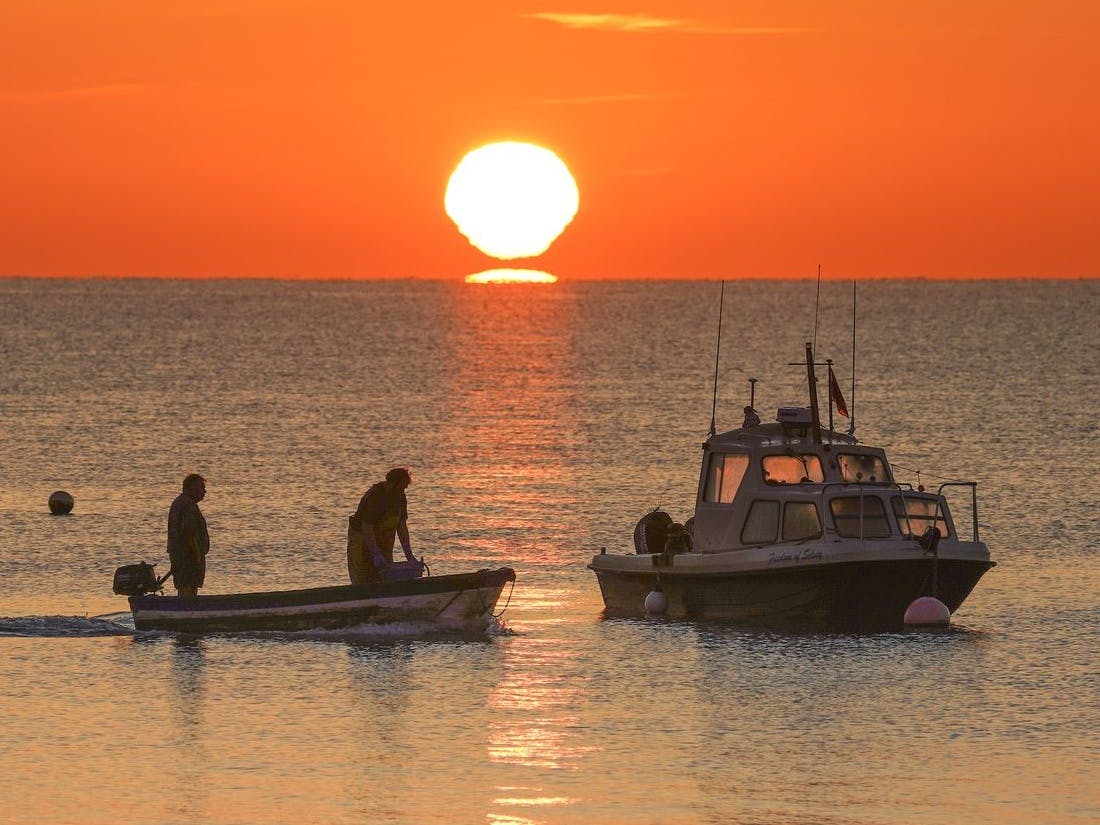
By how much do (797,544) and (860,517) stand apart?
3.72ft

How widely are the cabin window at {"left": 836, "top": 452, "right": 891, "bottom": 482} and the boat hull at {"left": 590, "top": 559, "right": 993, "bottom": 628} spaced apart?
240 cm

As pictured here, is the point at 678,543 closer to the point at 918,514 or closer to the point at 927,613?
the point at 918,514

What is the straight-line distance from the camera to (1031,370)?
444 feet

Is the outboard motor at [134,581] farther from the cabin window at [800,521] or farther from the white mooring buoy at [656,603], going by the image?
the cabin window at [800,521]

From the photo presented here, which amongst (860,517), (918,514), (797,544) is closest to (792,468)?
(860,517)

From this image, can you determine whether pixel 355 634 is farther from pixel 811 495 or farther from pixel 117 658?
pixel 811 495

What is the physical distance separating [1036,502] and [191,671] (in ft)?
103

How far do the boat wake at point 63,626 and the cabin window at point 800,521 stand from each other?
Answer: 416 inches

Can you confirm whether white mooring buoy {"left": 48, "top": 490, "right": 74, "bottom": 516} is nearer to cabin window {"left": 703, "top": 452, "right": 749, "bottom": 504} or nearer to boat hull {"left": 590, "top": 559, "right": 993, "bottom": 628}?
cabin window {"left": 703, "top": 452, "right": 749, "bottom": 504}

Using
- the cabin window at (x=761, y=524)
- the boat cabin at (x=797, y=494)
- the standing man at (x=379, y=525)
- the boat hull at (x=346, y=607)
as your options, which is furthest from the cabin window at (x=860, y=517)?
the standing man at (x=379, y=525)

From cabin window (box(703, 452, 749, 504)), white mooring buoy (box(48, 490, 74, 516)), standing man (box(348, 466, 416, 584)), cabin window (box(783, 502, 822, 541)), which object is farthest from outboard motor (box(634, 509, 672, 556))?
white mooring buoy (box(48, 490, 74, 516))

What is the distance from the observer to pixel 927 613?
3309 cm

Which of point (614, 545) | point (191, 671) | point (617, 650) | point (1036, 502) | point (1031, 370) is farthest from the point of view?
point (1031, 370)

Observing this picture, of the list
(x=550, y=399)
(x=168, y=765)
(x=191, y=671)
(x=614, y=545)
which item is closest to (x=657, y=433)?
(x=550, y=399)
